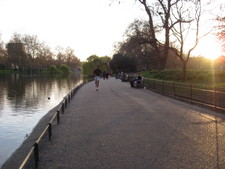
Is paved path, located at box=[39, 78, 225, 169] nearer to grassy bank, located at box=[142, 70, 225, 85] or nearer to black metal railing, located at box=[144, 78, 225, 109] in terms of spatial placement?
black metal railing, located at box=[144, 78, 225, 109]

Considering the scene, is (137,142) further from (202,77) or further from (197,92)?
(202,77)

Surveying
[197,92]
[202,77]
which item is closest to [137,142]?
[197,92]

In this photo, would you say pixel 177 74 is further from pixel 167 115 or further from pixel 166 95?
pixel 167 115

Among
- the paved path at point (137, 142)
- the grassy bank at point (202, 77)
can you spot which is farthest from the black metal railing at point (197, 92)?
the grassy bank at point (202, 77)

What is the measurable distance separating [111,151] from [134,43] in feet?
77.5

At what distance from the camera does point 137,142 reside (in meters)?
6.57

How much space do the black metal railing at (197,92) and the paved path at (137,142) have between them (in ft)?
3.53

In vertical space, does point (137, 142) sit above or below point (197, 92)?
below

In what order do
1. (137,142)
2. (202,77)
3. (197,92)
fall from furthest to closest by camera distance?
(202,77)
(197,92)
(137,142)

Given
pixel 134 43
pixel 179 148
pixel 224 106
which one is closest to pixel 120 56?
pixel 134 43

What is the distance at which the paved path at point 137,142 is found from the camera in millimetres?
5160

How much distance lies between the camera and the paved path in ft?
16.9

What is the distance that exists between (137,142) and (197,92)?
7202mm

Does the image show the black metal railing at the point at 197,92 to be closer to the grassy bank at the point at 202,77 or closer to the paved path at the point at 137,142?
the paved path at the point at 137,142
